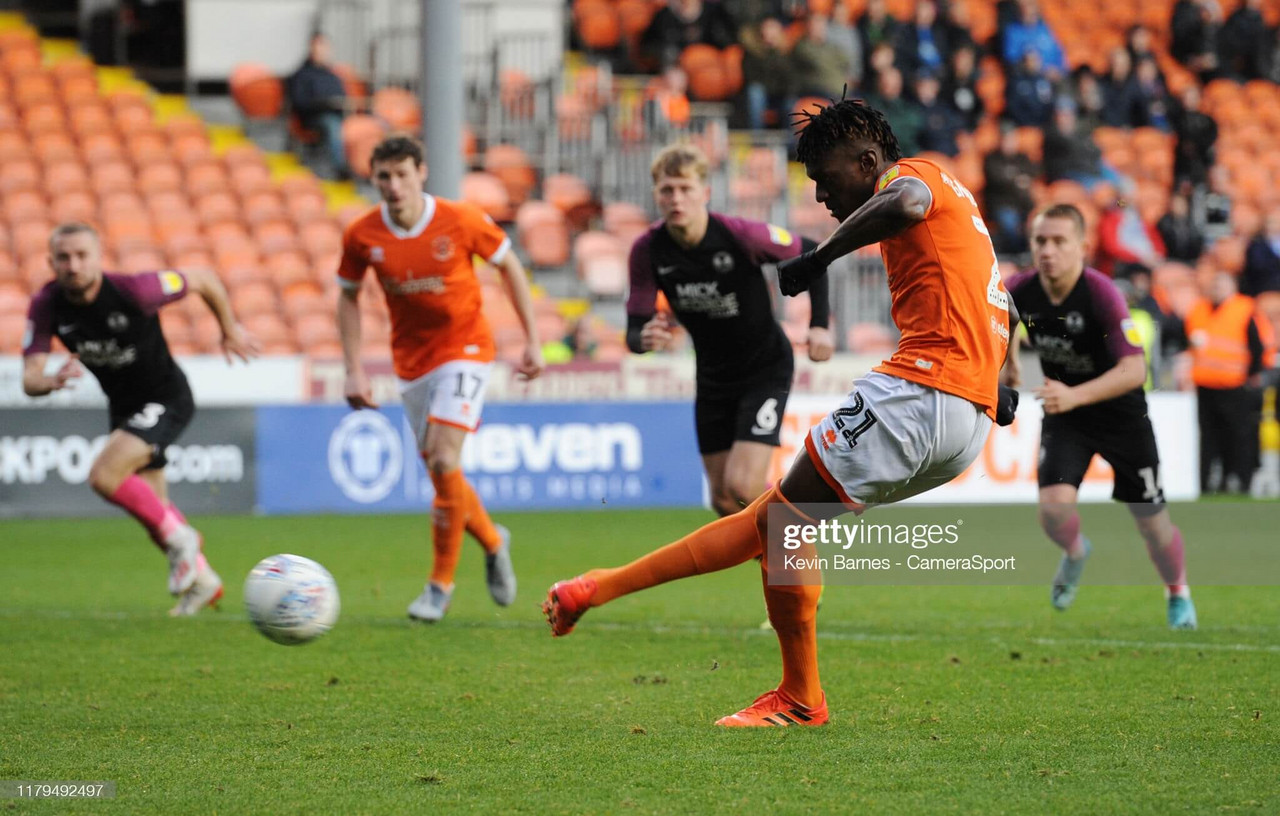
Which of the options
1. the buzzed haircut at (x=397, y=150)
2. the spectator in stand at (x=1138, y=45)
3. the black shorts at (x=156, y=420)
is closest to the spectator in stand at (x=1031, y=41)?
the spectator in stand at (x=1138, y=45)

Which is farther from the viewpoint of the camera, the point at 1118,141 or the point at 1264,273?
the point at 1118,141

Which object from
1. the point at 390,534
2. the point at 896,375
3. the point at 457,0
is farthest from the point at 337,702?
the point at 457,0

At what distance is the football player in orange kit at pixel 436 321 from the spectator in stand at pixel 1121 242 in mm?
13510

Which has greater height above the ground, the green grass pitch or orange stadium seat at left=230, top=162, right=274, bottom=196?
orange stadium seat at left=230, top=162, right=274, bottom=196

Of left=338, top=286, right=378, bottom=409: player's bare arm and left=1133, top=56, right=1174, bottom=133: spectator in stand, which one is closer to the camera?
left=338, top=286, right=378, bottom=409: player's bare arm

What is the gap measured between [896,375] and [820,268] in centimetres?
46

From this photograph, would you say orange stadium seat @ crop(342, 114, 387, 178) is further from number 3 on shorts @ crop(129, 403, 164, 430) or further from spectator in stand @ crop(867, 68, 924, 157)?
number 3 on shorts @ crop(129, 403, 164, 430)

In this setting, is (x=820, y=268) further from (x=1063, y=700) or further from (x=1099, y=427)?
(x=1099, y=427)

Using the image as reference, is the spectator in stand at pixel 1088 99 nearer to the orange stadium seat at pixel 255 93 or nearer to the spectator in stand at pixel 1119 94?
the spectator in stand at pixel 1119 94

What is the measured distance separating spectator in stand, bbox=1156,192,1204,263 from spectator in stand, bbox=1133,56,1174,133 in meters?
2.16

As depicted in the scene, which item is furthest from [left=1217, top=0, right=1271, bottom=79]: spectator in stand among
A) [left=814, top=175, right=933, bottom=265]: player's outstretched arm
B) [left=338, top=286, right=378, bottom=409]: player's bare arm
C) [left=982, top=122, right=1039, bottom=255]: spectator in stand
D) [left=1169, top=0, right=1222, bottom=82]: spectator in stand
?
[left=814, top=175, right=933, bottom=265]: player's outstretched arm

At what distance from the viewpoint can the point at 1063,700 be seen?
19.0 feet

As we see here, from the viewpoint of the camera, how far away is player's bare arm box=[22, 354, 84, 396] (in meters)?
8.39

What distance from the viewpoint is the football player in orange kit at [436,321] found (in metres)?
8.10
